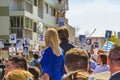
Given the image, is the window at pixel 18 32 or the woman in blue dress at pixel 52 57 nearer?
the woman in blue dress at pixel 52 57

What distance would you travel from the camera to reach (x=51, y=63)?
8.93 meters

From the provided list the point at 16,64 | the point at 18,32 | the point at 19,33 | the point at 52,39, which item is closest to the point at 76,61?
the point at 16,64

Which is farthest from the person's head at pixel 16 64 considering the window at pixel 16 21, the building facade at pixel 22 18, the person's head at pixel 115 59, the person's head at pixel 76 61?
the window at pixel 16 21

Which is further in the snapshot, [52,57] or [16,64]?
[52,57]

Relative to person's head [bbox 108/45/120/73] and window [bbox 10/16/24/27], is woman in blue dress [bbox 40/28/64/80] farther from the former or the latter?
window [bbox 10/16/24/27]

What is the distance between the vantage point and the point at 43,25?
199 ft

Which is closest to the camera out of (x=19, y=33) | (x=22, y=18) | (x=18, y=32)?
(x=18, y=32)

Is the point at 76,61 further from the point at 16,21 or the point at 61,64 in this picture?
the point at 16,21

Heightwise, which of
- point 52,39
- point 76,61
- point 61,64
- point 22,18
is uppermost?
point 22,18

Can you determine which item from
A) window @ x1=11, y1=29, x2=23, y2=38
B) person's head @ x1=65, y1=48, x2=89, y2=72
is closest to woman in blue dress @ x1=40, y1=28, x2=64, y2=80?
person's head @ x1=65, y1=48, x2=89, y2=72

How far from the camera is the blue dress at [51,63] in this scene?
8828 mm

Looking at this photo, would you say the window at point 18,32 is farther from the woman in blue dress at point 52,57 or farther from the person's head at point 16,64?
the person's head at point 16,64

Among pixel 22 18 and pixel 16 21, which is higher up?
pixel 22 18

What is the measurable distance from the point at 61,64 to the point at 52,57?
31 centimetres
